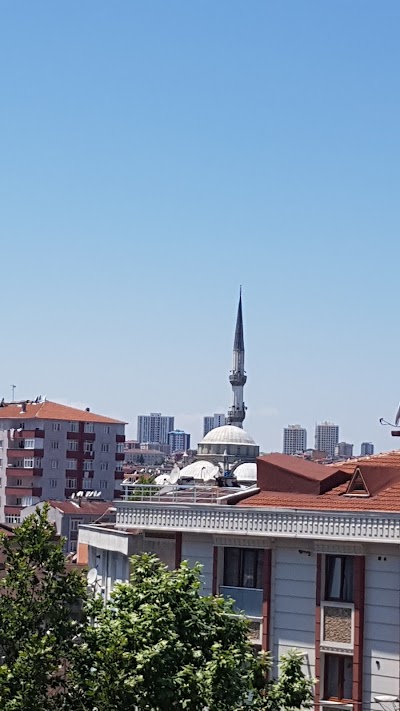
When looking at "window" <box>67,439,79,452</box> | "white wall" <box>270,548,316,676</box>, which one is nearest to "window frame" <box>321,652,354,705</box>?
"white wall" <box>270,548,316,676</box>

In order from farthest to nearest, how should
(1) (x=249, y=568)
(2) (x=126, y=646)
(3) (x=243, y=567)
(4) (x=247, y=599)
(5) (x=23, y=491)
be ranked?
(5) (x=23, y=491), (3) (x=243, y=567), (1) (x=249, y=568), (4) (x=247, y=599), (2) (x=126, y=646)

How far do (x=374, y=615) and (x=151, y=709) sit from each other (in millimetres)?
6644

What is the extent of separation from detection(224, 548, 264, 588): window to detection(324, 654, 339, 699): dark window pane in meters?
2.13

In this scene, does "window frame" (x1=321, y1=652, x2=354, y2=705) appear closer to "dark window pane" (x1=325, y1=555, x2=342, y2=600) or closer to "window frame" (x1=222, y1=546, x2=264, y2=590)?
"dark window pane" (x1=325, y1=555, x2=342, y2=600)

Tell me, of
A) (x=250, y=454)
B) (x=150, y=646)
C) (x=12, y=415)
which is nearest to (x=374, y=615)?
(x=150, y=646)

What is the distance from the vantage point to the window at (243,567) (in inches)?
1160

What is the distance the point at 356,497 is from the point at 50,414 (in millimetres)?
115270

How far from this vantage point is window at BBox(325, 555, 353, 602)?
28.1 metres

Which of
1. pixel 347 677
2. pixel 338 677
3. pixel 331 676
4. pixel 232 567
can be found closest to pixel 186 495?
pixel 232 567

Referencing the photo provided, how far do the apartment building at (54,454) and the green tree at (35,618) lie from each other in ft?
374

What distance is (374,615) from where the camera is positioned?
27.6 metres

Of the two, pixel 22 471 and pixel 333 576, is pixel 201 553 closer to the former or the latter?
pixel 333 576

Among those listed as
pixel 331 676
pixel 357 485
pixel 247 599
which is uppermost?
pixel 357 485

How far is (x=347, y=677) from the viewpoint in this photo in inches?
1096
